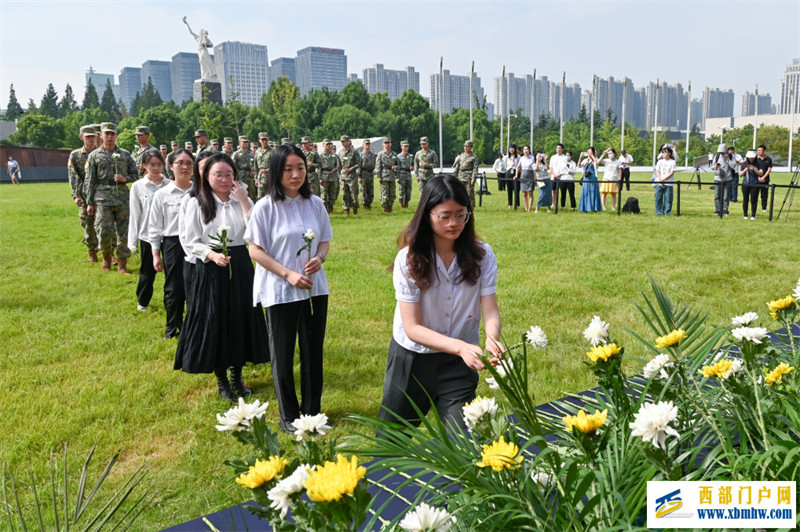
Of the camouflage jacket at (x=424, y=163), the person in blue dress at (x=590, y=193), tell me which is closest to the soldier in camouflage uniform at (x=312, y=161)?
the camouflage jacket at (x=424, y=163)

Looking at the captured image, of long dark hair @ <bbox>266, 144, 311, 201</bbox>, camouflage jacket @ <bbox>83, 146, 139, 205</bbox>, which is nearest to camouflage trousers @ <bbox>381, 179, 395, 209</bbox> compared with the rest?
camouflage jacket @ <bbox>83, 146, 139, 205</bbox>

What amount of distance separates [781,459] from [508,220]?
1280 cm

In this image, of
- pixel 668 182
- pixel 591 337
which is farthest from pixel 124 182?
pixel 668 182

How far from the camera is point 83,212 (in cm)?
982

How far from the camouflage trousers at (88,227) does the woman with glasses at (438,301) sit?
26.9 ft

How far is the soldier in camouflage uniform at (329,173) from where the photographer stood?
1674cm

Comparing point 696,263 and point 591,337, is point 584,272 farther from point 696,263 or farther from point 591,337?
point 591,337

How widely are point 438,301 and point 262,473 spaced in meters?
1.80

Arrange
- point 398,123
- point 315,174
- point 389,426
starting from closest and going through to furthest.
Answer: point 389,426, point 315,174, point 398,123

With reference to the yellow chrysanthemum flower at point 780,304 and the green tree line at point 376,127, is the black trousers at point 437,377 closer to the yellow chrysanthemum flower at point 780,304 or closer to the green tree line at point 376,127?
the yellow chrysanthemum flower at point 780,304

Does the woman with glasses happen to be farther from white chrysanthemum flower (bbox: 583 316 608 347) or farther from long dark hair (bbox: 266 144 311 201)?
long dark hair (bbox: 266 144 311 201)

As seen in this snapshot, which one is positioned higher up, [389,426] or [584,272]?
[389,426]

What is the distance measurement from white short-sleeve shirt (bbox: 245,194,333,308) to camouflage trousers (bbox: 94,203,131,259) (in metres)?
5.87

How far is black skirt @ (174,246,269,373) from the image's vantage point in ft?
14.4
